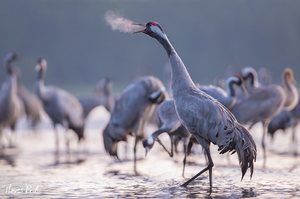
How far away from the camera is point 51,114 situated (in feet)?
49.9

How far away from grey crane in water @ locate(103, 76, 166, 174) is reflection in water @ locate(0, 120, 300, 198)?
48cm

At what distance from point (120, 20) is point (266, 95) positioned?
4.85 metres

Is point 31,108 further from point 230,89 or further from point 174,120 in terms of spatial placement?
point 174,120

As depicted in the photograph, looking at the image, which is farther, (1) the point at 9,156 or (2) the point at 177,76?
(1) the point at 9,156

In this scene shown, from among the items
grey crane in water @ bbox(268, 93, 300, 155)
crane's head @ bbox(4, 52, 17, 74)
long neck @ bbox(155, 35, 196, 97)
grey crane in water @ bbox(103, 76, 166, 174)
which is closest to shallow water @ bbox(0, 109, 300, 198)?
grey crane in water @ bbox(103, 76, 166, 174)

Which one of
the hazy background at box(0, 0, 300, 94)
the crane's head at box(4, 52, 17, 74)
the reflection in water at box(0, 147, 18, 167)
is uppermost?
the hazy background at box(0, 0, 300, 94)

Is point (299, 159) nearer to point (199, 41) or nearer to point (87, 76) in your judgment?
point (199, 41)

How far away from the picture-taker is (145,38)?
111 ft

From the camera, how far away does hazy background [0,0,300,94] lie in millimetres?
27250

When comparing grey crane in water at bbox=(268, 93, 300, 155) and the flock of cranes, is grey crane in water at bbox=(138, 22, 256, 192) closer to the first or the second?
the flock of cranes

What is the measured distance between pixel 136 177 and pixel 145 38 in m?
24.1

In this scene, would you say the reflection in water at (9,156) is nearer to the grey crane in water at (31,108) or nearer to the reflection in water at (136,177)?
the reflection in water at (136,177)

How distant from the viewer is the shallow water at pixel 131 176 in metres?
8.34

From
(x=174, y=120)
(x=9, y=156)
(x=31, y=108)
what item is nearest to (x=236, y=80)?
(x=174, y=120)
